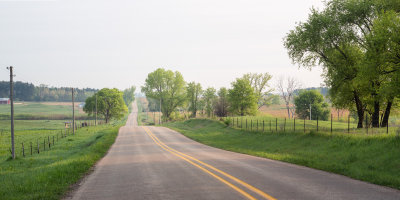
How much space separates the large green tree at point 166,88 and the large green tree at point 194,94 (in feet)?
11.2

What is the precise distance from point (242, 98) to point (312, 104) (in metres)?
21.4

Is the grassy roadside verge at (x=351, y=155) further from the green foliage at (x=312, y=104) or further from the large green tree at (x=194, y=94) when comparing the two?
the large green tree at (x=194, y=94)

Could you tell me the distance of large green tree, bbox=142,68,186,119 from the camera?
94500 mm

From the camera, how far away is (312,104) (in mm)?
80250

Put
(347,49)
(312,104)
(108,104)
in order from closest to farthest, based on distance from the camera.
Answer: (347,49) < (312,104) < (108,104)

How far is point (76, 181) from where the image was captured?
1045 cm

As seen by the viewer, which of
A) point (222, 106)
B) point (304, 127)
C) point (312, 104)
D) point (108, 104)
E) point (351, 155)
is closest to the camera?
point (351, 155)

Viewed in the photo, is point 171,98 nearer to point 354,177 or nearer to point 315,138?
point 315,138

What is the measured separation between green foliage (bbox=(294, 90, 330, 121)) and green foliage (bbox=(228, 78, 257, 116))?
646 inches

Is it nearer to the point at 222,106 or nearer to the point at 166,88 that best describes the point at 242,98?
the point at 222,106

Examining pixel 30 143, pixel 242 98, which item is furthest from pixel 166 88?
pixel 30 143

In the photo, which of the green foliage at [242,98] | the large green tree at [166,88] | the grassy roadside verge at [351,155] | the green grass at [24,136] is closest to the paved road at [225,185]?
the grassy roadside verge at [351,155]

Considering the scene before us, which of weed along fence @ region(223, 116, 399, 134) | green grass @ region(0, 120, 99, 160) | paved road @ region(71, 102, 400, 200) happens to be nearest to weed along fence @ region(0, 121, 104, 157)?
green grass @ region(0, 120, 99, 160)

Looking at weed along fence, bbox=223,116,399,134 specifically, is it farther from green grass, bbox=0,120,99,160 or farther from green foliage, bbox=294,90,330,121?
green foliage, bbox=294,90,330,121
